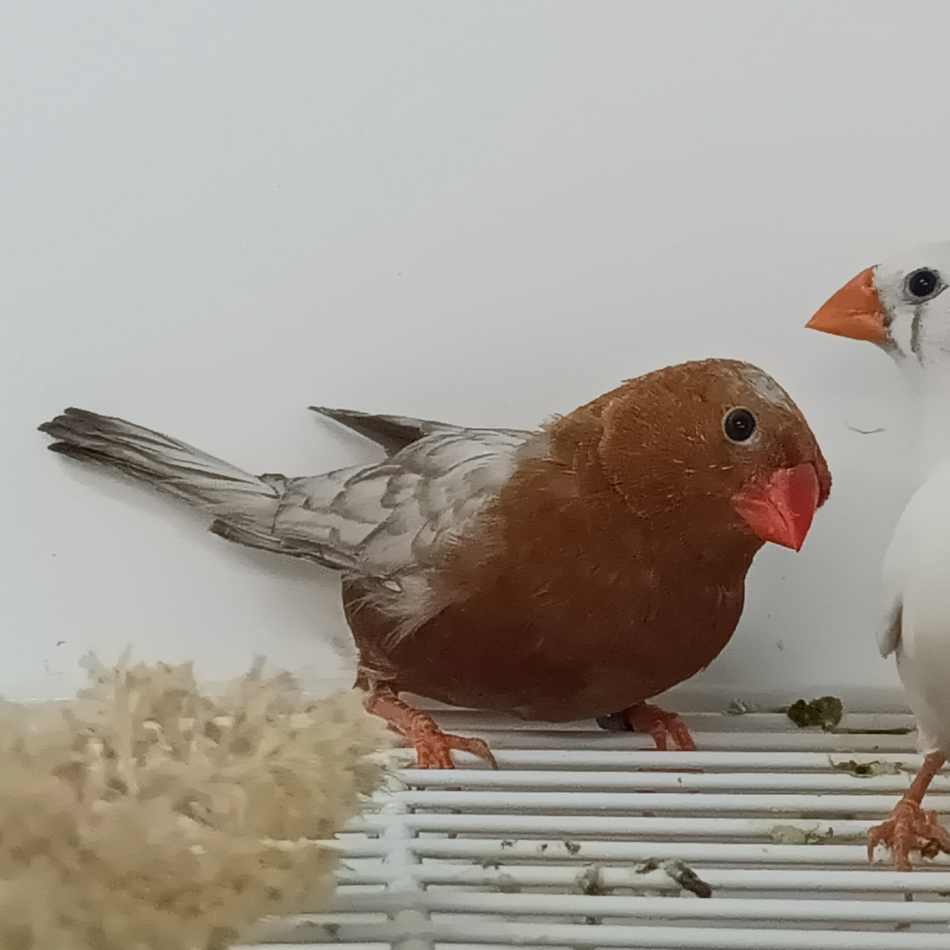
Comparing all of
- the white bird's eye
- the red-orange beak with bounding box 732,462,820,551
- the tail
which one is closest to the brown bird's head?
the red-orange beak with bounding box 732,462,820,551

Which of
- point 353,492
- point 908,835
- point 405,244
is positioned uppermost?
point 405,244

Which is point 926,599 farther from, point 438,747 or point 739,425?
point 438,747

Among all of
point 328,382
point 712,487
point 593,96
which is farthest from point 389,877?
point 593,96

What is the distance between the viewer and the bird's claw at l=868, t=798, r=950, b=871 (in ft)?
1.89

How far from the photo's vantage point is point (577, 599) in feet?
2.18

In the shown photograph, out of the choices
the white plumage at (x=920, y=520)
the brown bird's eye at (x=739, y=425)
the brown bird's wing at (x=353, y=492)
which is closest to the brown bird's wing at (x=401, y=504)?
the brown bird's wing at (x=353, y=492)

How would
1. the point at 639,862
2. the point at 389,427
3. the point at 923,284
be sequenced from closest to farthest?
the point at 639,862 → the point at 923,284 → the point at 389,427

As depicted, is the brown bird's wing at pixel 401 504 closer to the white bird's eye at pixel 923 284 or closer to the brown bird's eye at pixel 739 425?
the brown bird's eye at pixel 739 425

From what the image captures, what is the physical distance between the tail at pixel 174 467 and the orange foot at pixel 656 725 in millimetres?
298

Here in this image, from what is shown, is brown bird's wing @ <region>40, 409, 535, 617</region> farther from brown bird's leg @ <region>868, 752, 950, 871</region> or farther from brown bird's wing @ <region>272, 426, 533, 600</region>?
brown bird's leg @ <region>868, 752, 950, 871</region>

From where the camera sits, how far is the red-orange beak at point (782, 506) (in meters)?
0.63

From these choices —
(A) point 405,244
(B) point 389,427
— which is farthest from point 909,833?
(A) point 405,244

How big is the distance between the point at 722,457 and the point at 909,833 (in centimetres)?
24

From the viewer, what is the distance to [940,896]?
57 centimetres
